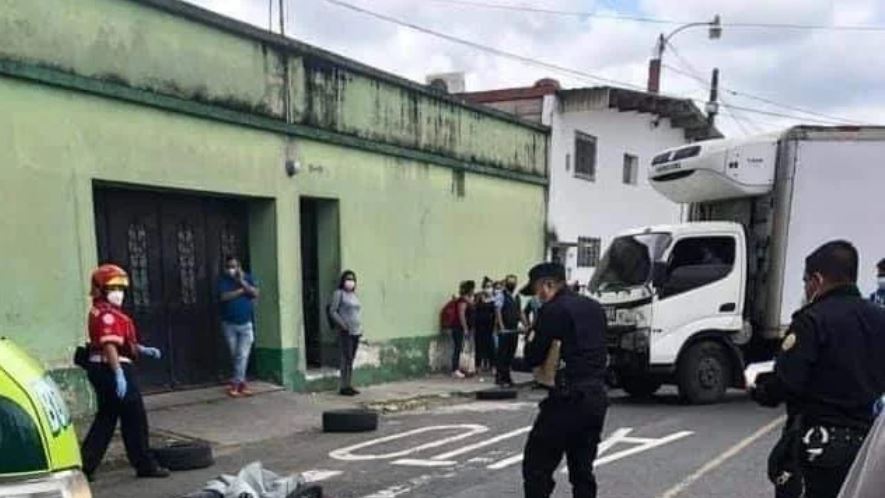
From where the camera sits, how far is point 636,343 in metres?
11.5

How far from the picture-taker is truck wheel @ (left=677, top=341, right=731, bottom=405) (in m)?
11.5

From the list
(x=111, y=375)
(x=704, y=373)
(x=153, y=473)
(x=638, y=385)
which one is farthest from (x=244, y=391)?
(x=704, y=373)

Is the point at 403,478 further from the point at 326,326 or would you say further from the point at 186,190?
the point at 326,326

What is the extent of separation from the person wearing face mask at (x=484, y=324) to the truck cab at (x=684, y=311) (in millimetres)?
3689

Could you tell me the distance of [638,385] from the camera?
12203 mm

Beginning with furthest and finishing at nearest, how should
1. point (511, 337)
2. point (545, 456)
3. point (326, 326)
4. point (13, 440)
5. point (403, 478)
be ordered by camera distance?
1. point (511, 337)
2. point (326, 326)
3. point (403, 478)
4. point (545, 456)
5. point (13, 440)

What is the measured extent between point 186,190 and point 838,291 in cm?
835

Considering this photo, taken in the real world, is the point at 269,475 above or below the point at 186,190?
below

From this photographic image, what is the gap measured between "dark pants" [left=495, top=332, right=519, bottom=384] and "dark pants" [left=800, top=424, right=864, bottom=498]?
10.3 metres

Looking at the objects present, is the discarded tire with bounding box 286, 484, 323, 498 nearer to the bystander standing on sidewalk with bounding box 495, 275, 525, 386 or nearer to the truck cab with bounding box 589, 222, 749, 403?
the truck cab with bounding box 589, 222, 749, 403

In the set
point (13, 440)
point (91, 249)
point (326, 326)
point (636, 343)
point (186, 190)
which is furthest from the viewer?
point (326, 326)

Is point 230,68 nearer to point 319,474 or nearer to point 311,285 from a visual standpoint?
point 311,285

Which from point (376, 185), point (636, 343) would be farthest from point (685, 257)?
point (376, 185)

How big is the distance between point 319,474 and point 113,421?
174cm
